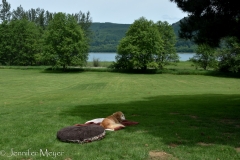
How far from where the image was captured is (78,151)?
6090 mm

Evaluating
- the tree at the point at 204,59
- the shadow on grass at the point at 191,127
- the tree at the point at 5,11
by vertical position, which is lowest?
the shadow on grass at the point at 191,127

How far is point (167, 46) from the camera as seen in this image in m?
62.8

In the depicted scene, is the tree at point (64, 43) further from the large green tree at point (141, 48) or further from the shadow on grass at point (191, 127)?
the shadow on grass at point (191, 127)

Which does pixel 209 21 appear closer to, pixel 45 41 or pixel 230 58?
pixel 230 58

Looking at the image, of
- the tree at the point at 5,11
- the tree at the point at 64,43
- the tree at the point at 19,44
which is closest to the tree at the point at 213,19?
the tree at the point at 64,43

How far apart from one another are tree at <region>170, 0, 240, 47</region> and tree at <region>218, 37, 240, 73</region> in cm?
4119

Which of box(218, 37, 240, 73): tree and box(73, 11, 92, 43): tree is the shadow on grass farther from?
box(73, 11, 92, 43): tree

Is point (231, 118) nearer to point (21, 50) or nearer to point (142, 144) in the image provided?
point (142, 144)

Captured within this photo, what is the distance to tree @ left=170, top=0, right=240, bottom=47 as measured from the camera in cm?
866

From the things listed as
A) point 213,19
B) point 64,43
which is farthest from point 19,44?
point 213,19

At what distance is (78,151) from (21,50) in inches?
2756

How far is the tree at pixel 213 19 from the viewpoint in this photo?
8.66m

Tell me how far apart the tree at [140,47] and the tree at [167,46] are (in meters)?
2.80

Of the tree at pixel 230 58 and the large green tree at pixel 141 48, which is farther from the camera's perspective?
the large green tree at pixel 141 48
